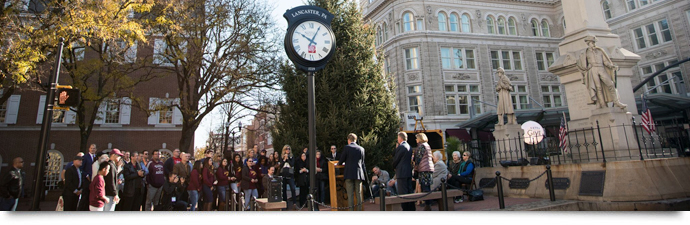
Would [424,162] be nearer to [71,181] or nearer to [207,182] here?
[207,182]

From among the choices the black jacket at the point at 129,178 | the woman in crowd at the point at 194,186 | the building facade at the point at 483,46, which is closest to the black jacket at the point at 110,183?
the black jacket at the point at 129,178

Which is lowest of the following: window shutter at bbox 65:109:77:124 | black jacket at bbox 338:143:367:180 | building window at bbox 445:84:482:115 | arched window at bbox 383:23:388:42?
black jacket at bbox 338:143:367:180

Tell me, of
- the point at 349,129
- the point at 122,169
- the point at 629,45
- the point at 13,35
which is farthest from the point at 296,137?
the point at 629,45

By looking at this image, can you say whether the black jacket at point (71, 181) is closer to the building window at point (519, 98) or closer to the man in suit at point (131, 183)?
the man in suit at point (131, 183)

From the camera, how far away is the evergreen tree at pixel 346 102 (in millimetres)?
10805

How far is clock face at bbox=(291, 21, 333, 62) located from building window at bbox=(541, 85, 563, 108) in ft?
94.9

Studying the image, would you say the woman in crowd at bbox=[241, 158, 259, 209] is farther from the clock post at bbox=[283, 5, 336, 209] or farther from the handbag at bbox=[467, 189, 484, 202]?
the handbag at bbox=[467, 189, 484, 202]

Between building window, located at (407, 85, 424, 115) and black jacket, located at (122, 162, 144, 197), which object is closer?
black jacket, located at (122, 162, 144, 197)

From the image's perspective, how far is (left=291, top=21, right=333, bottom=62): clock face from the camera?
237 inches

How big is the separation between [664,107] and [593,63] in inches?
623

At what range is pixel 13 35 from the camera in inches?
374

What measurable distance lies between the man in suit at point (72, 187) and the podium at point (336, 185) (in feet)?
16.0

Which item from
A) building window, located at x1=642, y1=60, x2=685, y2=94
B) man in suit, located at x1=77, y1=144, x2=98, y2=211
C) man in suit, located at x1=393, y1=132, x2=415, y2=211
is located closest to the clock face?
man in suit, located at x1=393, y1=132, x2=415, y2=211

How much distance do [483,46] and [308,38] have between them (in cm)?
2646
